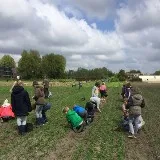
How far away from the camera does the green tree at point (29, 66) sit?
13512 centimetres

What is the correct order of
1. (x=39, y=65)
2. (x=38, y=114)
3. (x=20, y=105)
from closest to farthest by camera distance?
(x=20, y=105) → (x=38, y=114) → (x=39, y=65)

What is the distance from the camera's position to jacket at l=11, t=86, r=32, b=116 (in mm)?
16031

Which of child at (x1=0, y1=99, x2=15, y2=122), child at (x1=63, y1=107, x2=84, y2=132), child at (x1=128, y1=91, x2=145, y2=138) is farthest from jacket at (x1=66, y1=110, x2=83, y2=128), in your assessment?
child at (x1=0, y1=99, x2=15, y2=122)

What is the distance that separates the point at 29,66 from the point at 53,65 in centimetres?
1018

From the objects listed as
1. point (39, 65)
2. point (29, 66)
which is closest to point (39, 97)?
point (29, 66)

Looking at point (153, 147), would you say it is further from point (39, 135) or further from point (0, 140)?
point (0, 140)

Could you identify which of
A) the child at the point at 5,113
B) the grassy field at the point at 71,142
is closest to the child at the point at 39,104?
the grassy field at the point at 71,142

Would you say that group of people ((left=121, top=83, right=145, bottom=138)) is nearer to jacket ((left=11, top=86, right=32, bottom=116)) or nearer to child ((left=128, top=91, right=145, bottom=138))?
child ((left=128, top=91, right=145, bottom=138))

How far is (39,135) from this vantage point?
51.9ft

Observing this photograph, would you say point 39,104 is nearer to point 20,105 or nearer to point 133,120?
point 20,105

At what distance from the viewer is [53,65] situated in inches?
5591

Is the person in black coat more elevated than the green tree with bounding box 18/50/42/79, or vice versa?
the green tree with bounding box 18/50/42/79

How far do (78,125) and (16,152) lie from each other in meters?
4.67

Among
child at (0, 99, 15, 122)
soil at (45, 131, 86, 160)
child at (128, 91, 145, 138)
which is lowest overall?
soil at (45, 131, 86, 160)
